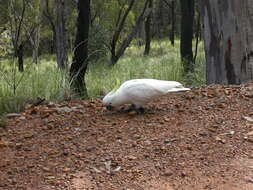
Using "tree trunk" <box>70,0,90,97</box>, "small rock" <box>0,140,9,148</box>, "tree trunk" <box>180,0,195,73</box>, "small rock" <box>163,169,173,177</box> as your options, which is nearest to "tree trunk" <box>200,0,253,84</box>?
"tree trunk" <box>70,0,90,97</box>

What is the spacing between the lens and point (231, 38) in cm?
508

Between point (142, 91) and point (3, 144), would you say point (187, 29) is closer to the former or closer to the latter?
point (142, 91)

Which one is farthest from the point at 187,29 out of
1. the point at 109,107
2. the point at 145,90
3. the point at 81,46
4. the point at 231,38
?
the point at 145,90

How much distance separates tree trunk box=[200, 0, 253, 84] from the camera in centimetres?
502

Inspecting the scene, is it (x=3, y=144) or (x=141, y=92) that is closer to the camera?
(x=3, y=144)

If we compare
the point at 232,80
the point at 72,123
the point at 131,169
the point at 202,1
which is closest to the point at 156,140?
the point at 131,169

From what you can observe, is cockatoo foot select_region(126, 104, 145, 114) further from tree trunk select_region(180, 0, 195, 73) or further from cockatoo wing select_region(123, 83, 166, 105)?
tree trunk select_region(180, 0, 195, 73)

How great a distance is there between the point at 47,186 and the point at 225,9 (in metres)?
3.63

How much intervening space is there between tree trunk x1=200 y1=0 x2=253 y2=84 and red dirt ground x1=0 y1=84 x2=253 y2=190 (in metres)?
1.39

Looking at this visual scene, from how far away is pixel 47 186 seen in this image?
2318 millimetres

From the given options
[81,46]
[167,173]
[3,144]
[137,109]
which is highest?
[81,46]

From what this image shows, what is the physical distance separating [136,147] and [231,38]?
9.30 ft

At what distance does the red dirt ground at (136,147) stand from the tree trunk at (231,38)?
54.7 inches

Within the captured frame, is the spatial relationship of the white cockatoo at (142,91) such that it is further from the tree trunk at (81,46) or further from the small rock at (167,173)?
the tree trunk at (81,46)
